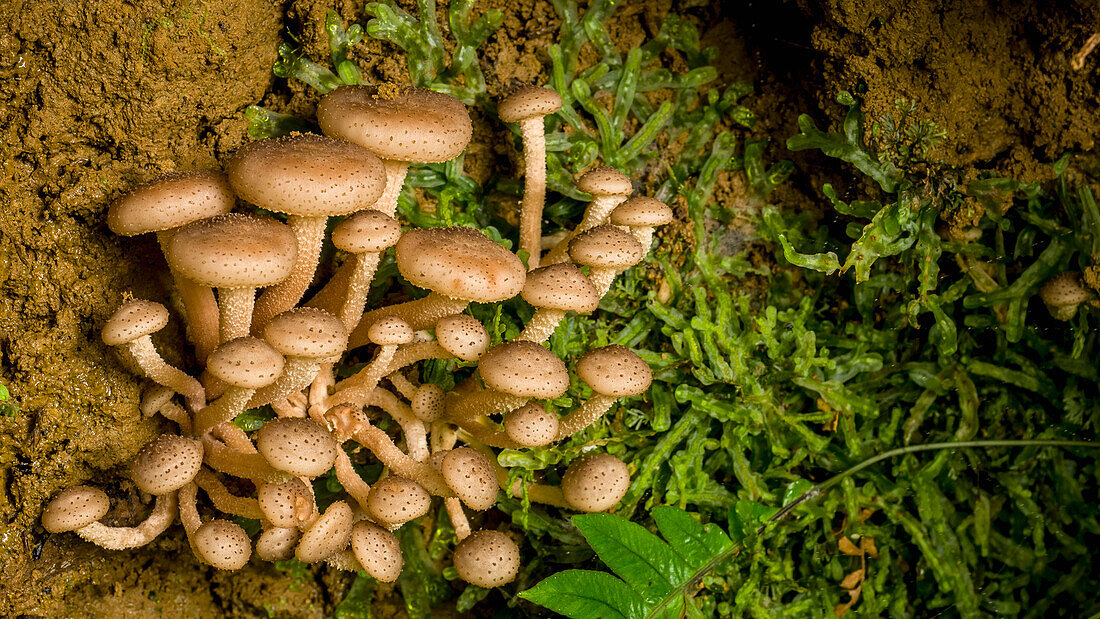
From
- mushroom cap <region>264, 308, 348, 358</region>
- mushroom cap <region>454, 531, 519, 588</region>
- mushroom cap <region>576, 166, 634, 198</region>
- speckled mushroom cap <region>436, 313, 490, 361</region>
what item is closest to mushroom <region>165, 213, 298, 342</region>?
mushroom cap <region>264, 308, 348, 358</region>

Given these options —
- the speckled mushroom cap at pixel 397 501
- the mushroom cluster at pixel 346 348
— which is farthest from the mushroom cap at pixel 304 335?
the speckled mushroom cap at pixel 397 501

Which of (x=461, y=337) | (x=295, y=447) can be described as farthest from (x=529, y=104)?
(x=295, y=447)

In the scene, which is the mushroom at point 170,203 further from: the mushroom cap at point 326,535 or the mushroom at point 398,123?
the mushroom cap at point 326,535

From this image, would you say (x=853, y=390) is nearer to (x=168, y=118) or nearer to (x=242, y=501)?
(x=242, y=501)

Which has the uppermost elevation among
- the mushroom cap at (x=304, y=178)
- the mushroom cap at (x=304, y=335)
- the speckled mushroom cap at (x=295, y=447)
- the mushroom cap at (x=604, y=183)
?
the mushroom cap at (x=304, y=178)

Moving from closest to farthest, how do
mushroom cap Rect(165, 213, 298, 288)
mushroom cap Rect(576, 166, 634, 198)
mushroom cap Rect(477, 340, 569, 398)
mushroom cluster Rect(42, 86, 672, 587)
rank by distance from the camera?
mushroom cap Rect(165, 213, 298, 288), mushroom cluster Rect(42, 86, 672, 587), mushroom cap Rect(477, 340, 569, 398), mushroom cap Rect(576, 166, 634, 198)

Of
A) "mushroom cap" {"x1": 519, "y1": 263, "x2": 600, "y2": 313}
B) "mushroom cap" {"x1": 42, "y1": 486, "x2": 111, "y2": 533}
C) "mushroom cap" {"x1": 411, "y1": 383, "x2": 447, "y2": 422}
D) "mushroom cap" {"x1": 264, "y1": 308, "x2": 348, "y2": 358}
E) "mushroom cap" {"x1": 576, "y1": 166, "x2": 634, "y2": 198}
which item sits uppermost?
"mushroom cap" {"x1": 576, "y1": 166, "x2": 634, "y2": 198}

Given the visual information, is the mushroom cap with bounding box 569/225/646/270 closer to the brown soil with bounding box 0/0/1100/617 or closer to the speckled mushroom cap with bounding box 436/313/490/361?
the speckled mushroom cap with bounding box 436/313/490/361
